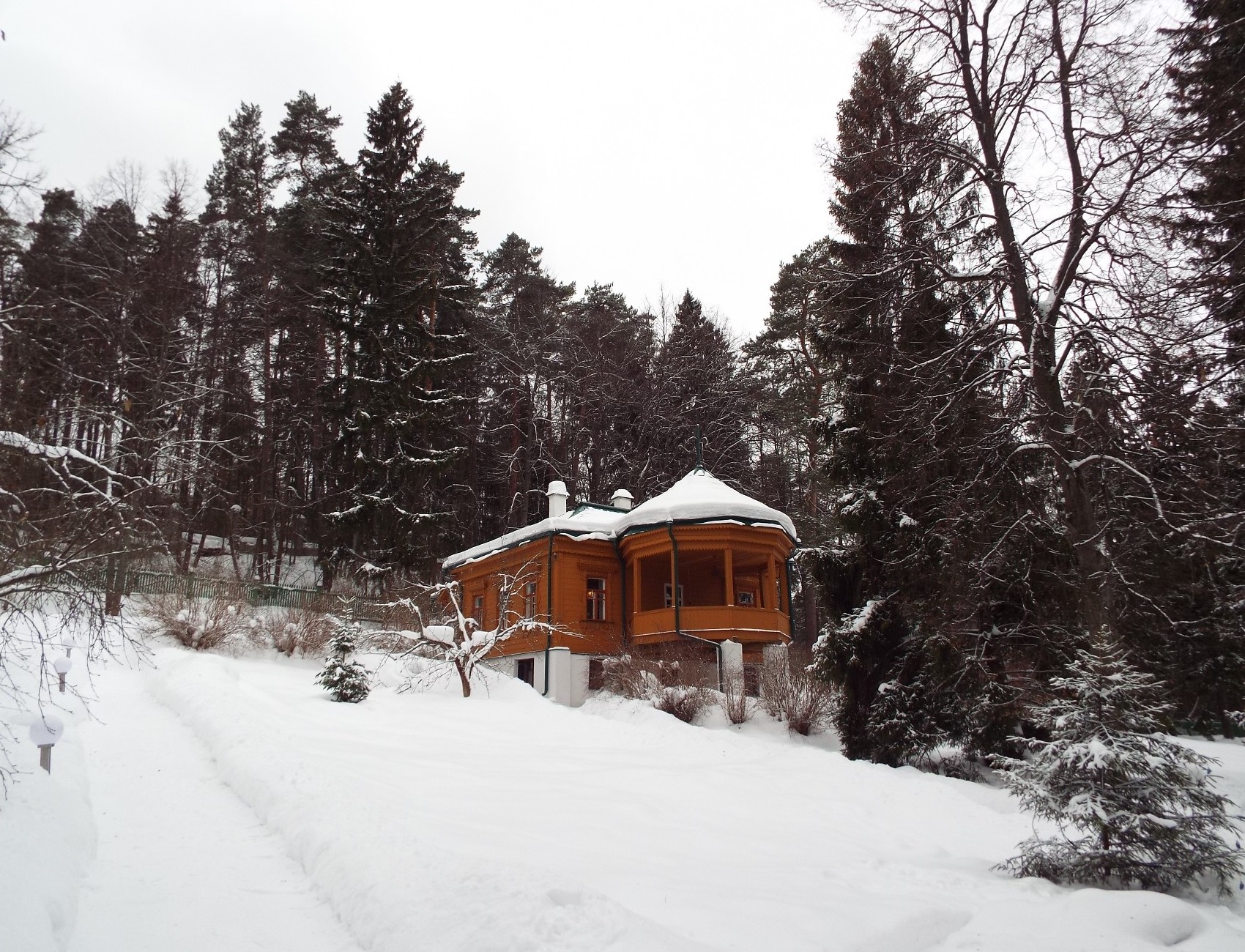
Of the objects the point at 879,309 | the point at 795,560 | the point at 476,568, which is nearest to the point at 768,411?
the point at 476,568

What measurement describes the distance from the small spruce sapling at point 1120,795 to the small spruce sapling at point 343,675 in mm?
12016

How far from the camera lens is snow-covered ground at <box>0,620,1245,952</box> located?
4.47 m

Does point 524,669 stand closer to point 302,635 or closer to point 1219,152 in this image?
point 302,635

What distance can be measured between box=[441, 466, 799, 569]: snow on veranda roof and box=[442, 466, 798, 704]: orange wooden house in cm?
3

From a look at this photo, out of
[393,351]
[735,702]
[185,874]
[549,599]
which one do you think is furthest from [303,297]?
[185,874]

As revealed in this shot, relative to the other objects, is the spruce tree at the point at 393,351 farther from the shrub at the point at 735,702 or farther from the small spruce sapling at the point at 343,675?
the shrub at the point at 735,702

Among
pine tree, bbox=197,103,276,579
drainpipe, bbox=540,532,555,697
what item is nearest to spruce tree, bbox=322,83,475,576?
pine tree, bbox=197,103,276,579

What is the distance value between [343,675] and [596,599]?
7.68m

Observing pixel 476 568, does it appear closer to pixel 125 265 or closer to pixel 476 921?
pixel 125 265

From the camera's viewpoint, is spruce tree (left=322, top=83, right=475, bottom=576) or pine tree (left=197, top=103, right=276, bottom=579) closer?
spruce tree (left=322, top=83, right=475, bottom=576)

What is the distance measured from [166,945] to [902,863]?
5892mm

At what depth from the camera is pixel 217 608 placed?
62.2ft

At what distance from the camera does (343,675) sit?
14.7m

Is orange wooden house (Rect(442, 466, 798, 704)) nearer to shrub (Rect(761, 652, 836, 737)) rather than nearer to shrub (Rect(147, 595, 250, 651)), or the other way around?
shrub (Rect(761, 652, 836, 737))
